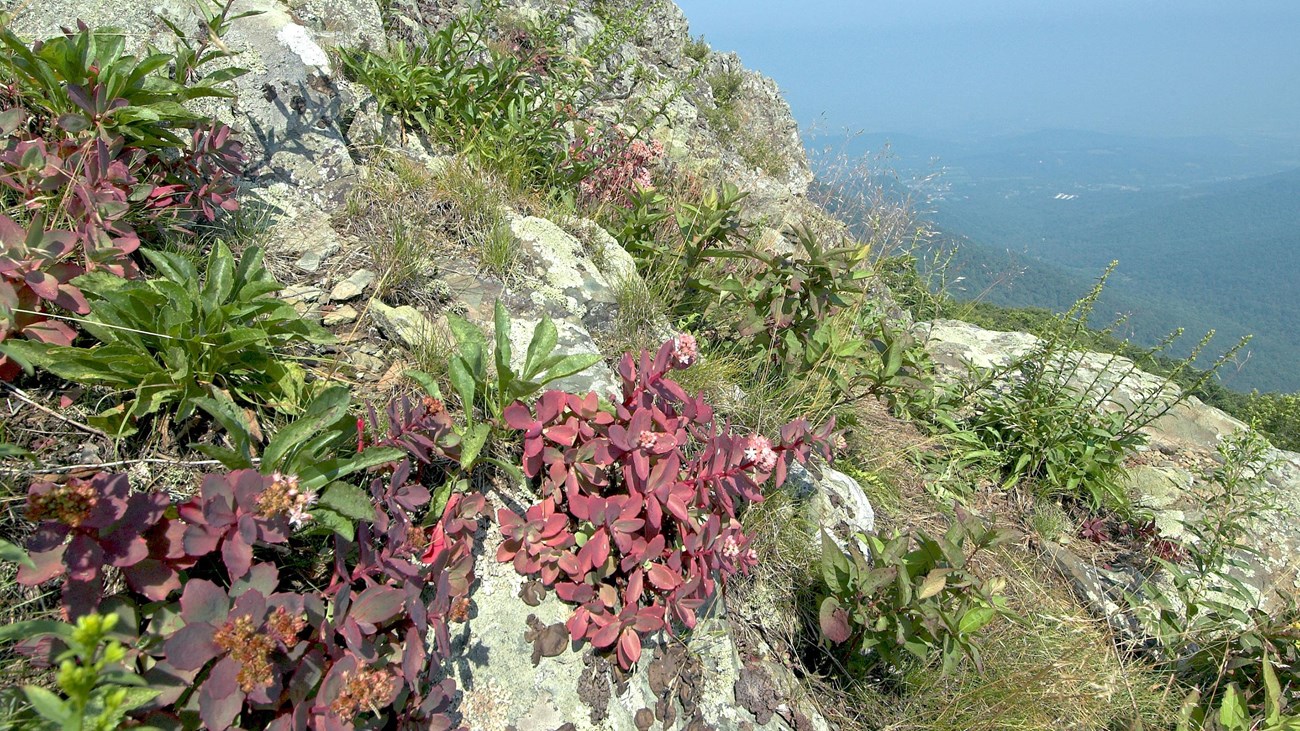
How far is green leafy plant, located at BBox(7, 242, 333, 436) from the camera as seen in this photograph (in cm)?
202

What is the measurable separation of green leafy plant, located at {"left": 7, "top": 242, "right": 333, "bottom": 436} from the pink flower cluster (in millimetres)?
2719

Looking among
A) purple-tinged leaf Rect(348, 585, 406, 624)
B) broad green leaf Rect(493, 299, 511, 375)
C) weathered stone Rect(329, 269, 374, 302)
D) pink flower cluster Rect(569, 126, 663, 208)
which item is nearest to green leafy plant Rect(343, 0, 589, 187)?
pink flower cluster Rect(569, 126, 663, 208)

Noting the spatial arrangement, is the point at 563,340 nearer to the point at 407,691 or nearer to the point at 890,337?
the point at 407,691

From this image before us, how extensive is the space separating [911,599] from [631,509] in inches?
48.7

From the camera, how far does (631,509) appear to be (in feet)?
7.55

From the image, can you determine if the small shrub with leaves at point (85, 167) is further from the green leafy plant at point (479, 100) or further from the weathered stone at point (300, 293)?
the green leafy plant at point (479, 100)

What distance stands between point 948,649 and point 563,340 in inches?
88.5

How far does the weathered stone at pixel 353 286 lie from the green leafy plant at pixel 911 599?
253 cm

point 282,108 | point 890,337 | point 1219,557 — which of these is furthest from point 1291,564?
point 282,108

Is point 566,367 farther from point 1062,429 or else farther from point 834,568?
point 1062,429

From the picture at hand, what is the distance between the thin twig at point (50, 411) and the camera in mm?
1974

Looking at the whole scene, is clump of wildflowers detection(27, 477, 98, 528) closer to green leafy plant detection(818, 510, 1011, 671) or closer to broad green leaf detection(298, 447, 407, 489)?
broad green leaf detection(298, 447, 407, 489)

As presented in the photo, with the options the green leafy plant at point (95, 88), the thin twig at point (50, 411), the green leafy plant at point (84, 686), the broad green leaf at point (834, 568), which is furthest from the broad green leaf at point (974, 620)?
the green leafy plant at point (95, 88)

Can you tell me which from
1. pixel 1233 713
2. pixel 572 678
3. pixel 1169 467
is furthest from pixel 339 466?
pixel 1169 467
